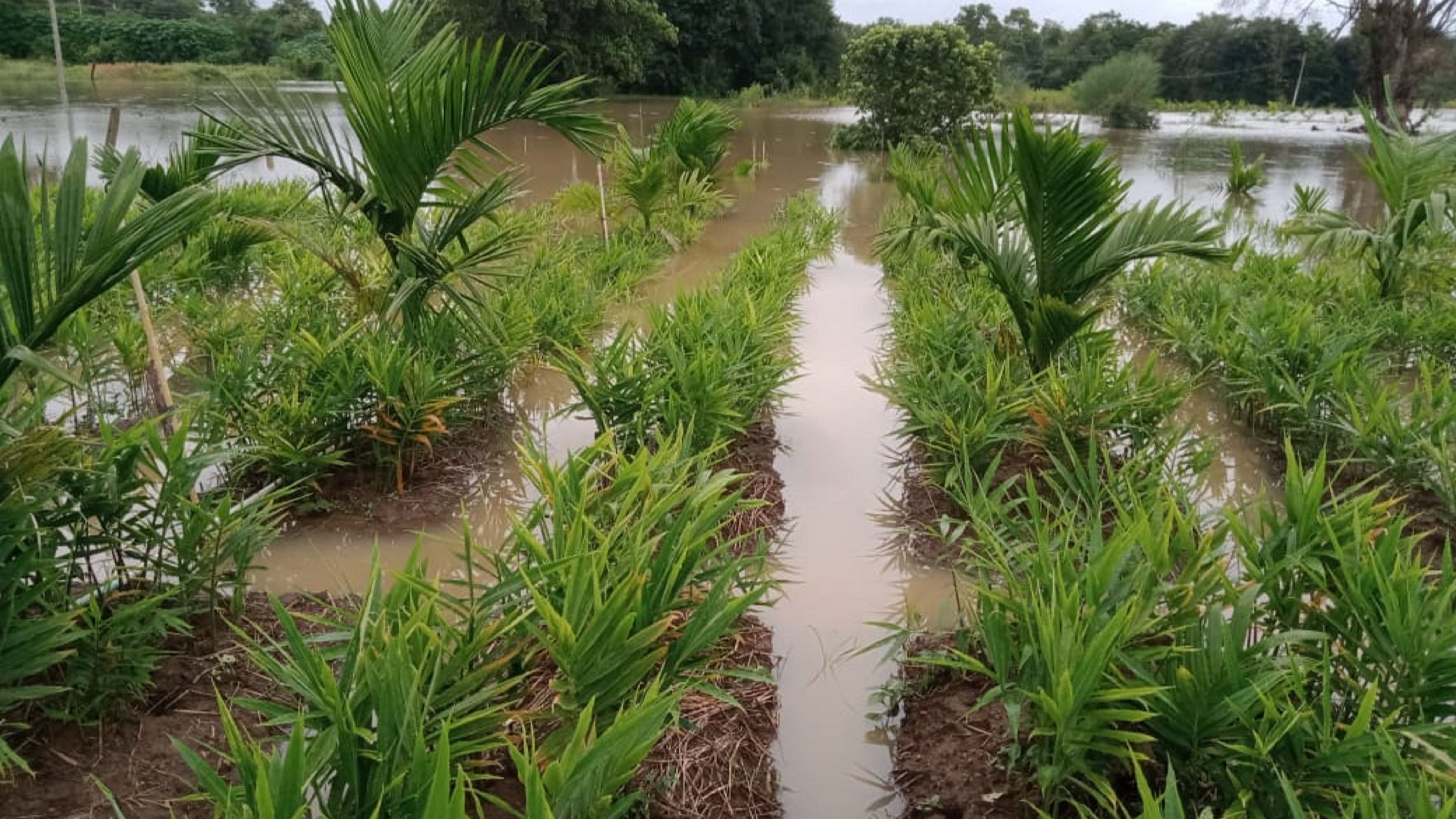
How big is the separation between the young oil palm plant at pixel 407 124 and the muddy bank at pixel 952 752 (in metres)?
2.01

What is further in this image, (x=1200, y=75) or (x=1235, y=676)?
(x=1200, y=75)

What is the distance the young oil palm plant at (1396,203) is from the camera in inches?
180

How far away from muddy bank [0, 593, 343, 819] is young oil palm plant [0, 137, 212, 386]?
685mm

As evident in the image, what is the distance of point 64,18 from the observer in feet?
73.5

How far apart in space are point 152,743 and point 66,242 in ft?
3.21

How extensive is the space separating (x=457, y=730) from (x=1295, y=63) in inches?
1572

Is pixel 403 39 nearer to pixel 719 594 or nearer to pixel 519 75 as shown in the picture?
pixel 519 75

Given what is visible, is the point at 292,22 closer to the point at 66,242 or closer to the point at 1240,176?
the point at 1240,176

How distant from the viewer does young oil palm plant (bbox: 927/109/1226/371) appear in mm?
3045

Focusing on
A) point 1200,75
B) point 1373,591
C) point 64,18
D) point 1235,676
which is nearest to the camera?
point 1235,676

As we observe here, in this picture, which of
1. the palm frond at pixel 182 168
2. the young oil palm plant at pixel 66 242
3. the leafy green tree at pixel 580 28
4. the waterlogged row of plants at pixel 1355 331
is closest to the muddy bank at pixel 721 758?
the young oil palm plant at pixel 66 242

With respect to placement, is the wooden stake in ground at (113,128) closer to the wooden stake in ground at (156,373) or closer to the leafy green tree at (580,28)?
the wooden stake in ground at (156,373)

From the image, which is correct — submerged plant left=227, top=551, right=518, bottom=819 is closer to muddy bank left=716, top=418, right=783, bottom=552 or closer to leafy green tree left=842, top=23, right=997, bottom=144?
muddy bank left=716, top=418, right=783, bottom=552

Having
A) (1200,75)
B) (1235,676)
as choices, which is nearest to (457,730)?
(1235,676)
